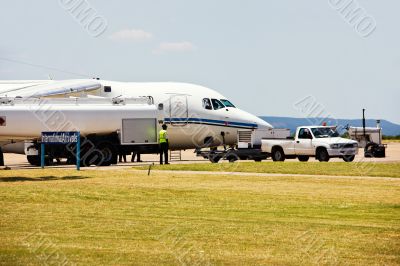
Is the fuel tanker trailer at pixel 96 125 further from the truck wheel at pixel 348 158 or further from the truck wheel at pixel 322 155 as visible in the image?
the truck wheel at pixel 348 158

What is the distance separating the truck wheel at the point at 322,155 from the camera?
40844 millimetres

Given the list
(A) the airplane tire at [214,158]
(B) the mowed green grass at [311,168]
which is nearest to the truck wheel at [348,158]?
(B) the mowed green grass at [311,168]

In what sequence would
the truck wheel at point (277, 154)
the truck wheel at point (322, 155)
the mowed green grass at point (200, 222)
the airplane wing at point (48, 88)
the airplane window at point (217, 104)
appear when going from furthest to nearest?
the airplane window at point (217, 104) → the truck wheel at point (277, 154) → the airplane wing at point (48, 88) → the truck wheel at point (322, 155) → the mowed green grass at point (200, 222)

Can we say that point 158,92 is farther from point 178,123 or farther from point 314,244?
point 314,244

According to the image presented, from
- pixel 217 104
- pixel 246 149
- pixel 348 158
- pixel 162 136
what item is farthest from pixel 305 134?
pixel 162 136

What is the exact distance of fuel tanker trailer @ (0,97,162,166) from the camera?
37.8 metres

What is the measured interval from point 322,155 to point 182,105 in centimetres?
762

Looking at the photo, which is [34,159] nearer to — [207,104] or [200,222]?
[207,104]

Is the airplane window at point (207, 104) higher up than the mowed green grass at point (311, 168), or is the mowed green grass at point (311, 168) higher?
the airplane window at point (207, 104)

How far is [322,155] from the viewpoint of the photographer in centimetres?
4112

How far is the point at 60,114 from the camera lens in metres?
38.0

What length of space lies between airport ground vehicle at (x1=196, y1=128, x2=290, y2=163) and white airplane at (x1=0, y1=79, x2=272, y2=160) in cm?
68

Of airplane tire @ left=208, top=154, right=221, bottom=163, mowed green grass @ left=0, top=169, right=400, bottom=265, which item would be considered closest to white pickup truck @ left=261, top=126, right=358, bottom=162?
airplane tire @ left=208, top=154, right=221, bottom=163

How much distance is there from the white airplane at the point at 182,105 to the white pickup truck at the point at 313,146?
1856 mm
